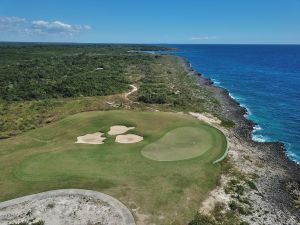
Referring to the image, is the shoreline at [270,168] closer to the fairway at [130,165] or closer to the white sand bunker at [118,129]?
the fairway at [130,165]

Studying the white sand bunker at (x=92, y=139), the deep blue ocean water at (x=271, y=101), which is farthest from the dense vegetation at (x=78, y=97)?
the white sand bunker at (x=92, y=139)

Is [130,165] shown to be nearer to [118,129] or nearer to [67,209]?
[67,209]

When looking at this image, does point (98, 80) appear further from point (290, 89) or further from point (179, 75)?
point (290, 89)

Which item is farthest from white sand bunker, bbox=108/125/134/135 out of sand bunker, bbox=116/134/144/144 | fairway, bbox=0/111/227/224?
sand bunker, bbox=116/134/144/144

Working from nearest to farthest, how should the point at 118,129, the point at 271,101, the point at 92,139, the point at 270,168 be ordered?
the point at 270,168, the point at 92,139, the point at 118,129, the point at 271,101

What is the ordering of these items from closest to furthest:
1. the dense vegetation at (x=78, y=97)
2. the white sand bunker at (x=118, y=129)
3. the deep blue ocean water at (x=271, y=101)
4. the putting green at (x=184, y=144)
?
the putting green at (x=184, y=144)
the white sand bunker at (x=118, y=129)
the deep blue ocean water at (x=271, y=101)
the dense vegetation at (x=78, y=97)

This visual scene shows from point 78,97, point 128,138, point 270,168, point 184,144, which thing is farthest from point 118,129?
point 78,97

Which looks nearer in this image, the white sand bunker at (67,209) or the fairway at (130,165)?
the white sand bunker at (67,209)

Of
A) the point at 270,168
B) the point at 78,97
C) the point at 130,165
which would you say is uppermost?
the point at 130,165
